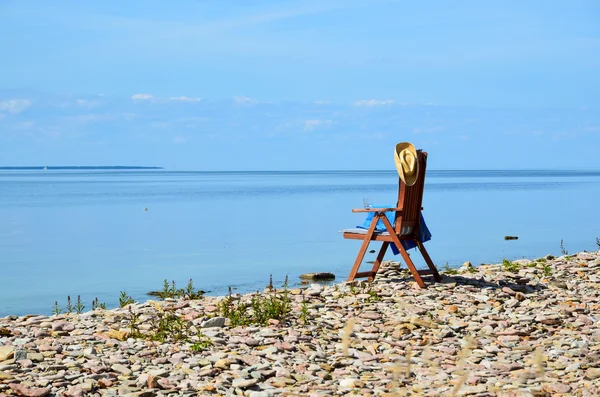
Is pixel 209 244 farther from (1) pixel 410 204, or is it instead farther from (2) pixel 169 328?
(2) pixel 169 328

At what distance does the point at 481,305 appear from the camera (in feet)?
30.8

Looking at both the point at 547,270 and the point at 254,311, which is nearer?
the point at 254,311

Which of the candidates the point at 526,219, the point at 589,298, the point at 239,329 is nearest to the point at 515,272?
the point at 589,298

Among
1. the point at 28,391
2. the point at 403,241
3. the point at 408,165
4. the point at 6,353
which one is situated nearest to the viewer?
the point at 28,391

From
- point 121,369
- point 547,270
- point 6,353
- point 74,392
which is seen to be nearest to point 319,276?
point 547,270

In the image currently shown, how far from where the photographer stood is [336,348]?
759 centimetres

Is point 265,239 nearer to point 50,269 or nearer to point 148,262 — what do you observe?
point 148,262

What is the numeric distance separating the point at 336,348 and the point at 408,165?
11.9 feet

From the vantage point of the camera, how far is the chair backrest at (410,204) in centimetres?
1050

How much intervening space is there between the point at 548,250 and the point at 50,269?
12220mm

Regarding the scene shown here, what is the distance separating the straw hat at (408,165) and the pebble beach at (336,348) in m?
1.40

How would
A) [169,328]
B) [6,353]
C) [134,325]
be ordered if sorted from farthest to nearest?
1. [134,325]
2. [169,328]
3. [6,353]

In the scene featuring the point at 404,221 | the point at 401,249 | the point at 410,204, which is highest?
the point at 410,204

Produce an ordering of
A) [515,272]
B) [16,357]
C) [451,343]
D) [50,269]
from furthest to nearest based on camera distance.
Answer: [50,269] < [515,272] < [451,343] < [16,357]
